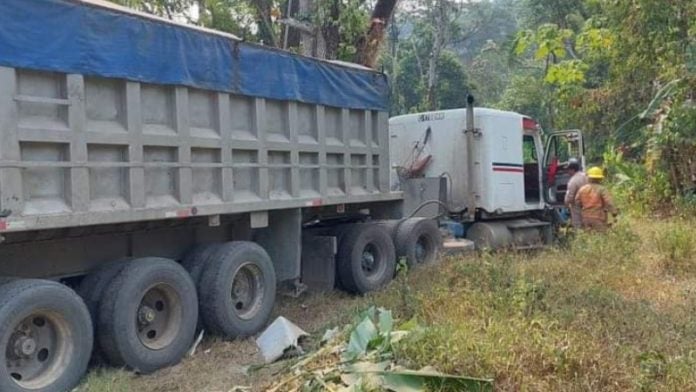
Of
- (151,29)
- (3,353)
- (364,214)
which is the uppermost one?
(151,29)

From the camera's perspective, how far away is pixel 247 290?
22.8 ft

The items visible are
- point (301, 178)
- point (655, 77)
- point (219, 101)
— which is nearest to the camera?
point (219, 101)

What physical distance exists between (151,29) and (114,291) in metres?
2.14

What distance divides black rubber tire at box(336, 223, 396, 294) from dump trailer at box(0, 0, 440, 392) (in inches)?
4.0

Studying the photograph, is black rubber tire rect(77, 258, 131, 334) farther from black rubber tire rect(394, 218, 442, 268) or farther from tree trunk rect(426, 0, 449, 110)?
tree trunk rect(426, 0, 449, 110)

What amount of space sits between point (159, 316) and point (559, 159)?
8.91 metres

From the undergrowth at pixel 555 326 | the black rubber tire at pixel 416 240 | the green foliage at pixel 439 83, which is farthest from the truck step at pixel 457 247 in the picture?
the green foliage at pixel 439 83

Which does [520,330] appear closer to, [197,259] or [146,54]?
[197,259]

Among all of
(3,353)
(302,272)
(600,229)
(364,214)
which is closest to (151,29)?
(3,353)

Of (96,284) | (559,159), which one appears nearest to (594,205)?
(559,159)

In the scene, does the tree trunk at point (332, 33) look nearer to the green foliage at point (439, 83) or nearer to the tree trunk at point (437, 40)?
the tree trunk at point (437, 40)

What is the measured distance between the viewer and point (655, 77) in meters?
16.4

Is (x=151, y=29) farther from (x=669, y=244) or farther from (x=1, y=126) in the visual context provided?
(x=669, y=244)

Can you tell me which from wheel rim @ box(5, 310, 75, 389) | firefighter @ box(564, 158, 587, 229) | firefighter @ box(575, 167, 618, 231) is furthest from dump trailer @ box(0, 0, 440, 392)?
firefighter @ box(564, 158, 587, 229)
